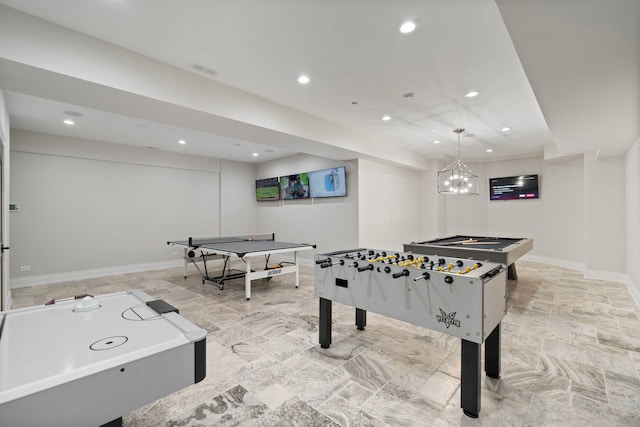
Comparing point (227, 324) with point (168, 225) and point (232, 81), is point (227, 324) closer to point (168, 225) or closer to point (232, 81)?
point (232, 81)

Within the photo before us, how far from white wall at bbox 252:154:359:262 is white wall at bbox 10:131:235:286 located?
1.64 m

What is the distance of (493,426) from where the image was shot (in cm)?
173

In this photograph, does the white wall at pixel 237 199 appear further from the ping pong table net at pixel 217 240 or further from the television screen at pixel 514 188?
the television screen at pixel 514 188

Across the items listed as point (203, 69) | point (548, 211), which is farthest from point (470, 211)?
point (203, 69)

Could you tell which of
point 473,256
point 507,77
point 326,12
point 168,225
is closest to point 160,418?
point 326,12

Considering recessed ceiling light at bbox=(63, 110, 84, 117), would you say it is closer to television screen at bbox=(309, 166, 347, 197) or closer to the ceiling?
the ceiling

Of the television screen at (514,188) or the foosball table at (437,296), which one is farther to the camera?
the television screen at (514,188)

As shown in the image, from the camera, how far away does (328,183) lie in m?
6.53

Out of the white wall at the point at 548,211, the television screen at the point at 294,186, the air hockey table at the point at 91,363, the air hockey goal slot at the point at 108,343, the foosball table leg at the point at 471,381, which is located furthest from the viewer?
the television screen at the point at 294,186

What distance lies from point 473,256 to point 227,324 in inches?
123

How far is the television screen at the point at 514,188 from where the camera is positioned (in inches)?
289

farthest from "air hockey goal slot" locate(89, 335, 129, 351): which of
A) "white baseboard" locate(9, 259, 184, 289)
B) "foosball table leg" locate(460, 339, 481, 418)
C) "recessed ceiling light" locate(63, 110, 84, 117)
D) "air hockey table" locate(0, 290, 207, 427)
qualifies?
"white baseboard" locate(9, 259, 184, 289)

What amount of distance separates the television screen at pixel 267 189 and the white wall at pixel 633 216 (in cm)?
673

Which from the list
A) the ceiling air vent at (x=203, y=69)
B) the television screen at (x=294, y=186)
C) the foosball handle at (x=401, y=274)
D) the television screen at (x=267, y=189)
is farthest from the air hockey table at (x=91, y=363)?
the television screen at (x=267, y=189)
